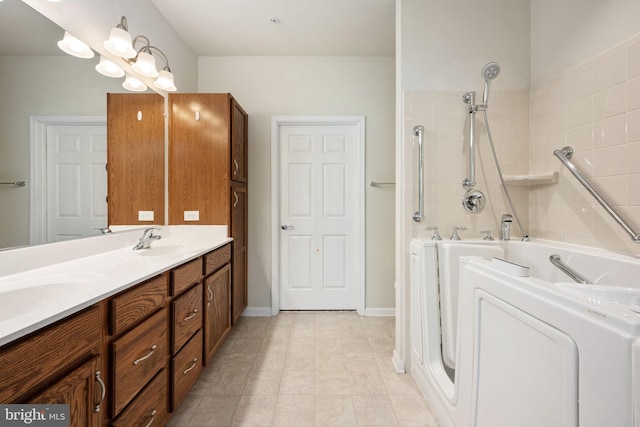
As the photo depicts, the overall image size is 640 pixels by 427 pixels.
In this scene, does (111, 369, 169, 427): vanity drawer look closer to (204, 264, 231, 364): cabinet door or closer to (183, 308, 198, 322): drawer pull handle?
(183, 308, 198, 322): drawer pull handle

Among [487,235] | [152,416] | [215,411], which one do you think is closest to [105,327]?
[152,416]

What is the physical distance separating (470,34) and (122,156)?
2.43 metres

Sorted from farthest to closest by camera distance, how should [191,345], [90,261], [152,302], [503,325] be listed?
[191,345] → [90,261] → [152,302] → [503,325]

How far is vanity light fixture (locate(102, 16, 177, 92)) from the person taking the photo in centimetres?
159

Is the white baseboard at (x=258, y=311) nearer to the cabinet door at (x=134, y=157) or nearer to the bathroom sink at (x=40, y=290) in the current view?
the cabinet door at (x=134, y=157)

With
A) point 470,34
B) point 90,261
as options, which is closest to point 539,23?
point 470,34

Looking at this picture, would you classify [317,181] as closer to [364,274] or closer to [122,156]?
[364,274]

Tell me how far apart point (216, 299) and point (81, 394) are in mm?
1110

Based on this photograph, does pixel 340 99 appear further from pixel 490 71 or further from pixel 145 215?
pixel 145 215

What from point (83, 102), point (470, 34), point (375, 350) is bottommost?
point (375, 350)

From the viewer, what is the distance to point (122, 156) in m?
1.73

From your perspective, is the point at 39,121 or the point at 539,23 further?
the point at 539,23

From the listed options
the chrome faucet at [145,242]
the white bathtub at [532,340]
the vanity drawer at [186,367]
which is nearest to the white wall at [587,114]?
the white bathtub at [532,340]

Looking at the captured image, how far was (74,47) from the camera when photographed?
1.40m
